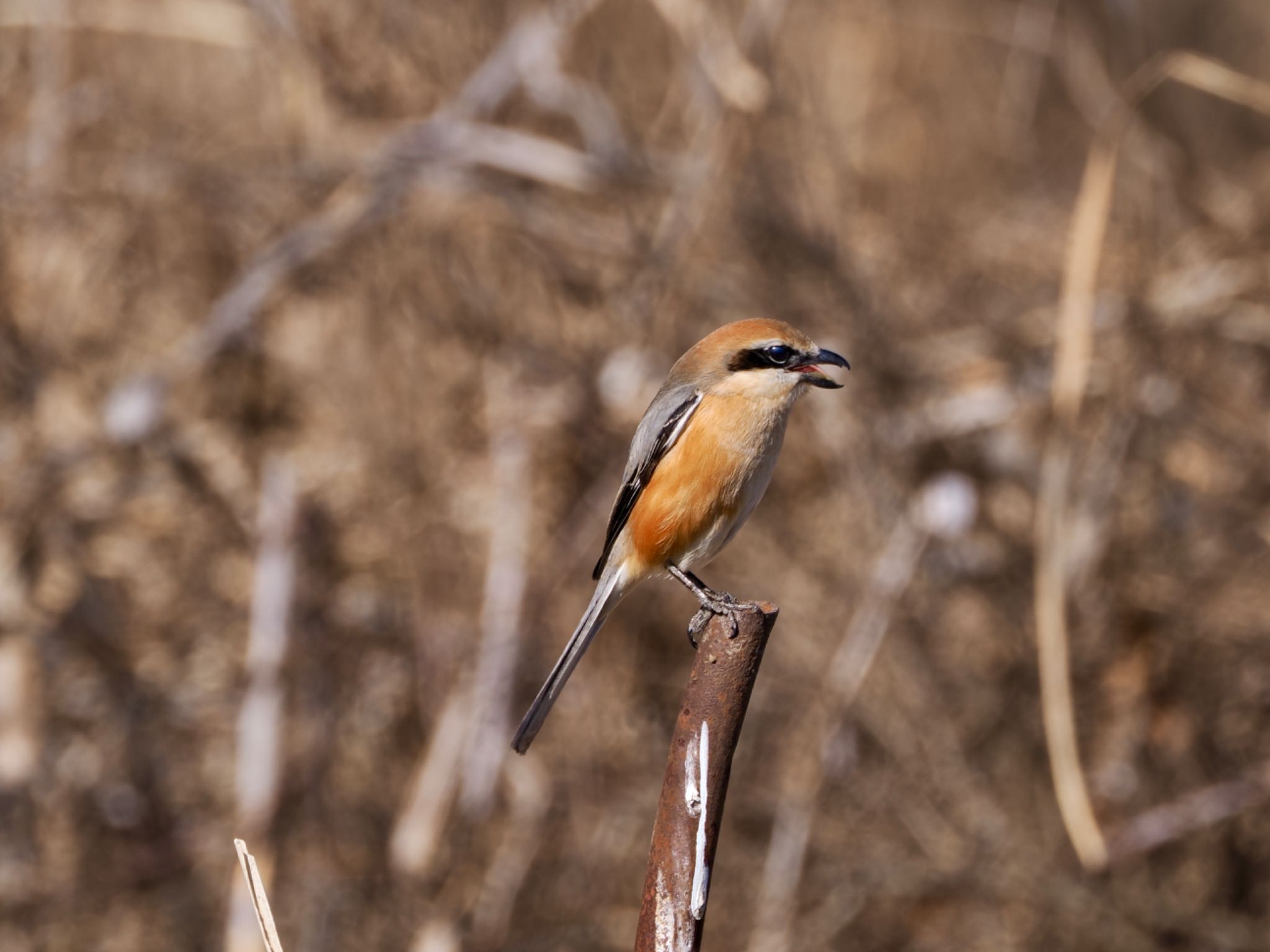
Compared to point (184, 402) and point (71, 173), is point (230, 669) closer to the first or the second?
point (184, 402)

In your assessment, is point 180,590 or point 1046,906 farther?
point 180,590

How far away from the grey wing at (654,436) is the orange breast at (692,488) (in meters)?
0.02

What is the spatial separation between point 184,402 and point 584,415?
1.73m

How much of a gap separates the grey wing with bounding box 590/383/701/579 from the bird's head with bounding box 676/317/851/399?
10cm

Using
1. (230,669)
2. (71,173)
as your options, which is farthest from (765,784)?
(71,173)

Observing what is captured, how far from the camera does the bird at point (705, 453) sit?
8.46 feet

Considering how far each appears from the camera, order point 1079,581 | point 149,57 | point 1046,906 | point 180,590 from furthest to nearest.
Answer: point 149,57 < point 180,590 < point 1079,581 < point 1046,906

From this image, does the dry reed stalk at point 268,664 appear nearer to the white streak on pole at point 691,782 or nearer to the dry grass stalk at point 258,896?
the dry grass stalk at point 258,896

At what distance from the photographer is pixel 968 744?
457 centimetres

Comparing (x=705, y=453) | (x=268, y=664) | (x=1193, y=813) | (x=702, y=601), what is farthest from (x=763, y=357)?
(x=1193, y=813)

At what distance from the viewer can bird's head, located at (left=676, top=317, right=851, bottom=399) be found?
2.57 metres

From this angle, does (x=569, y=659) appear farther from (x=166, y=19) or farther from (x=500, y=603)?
(x=166, y=19)

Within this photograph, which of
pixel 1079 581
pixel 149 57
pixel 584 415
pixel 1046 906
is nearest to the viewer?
pixel 1046 906

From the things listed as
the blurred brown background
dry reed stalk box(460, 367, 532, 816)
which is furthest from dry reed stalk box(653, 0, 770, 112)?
dry reed stalk box(460, 367, 532, 816)
